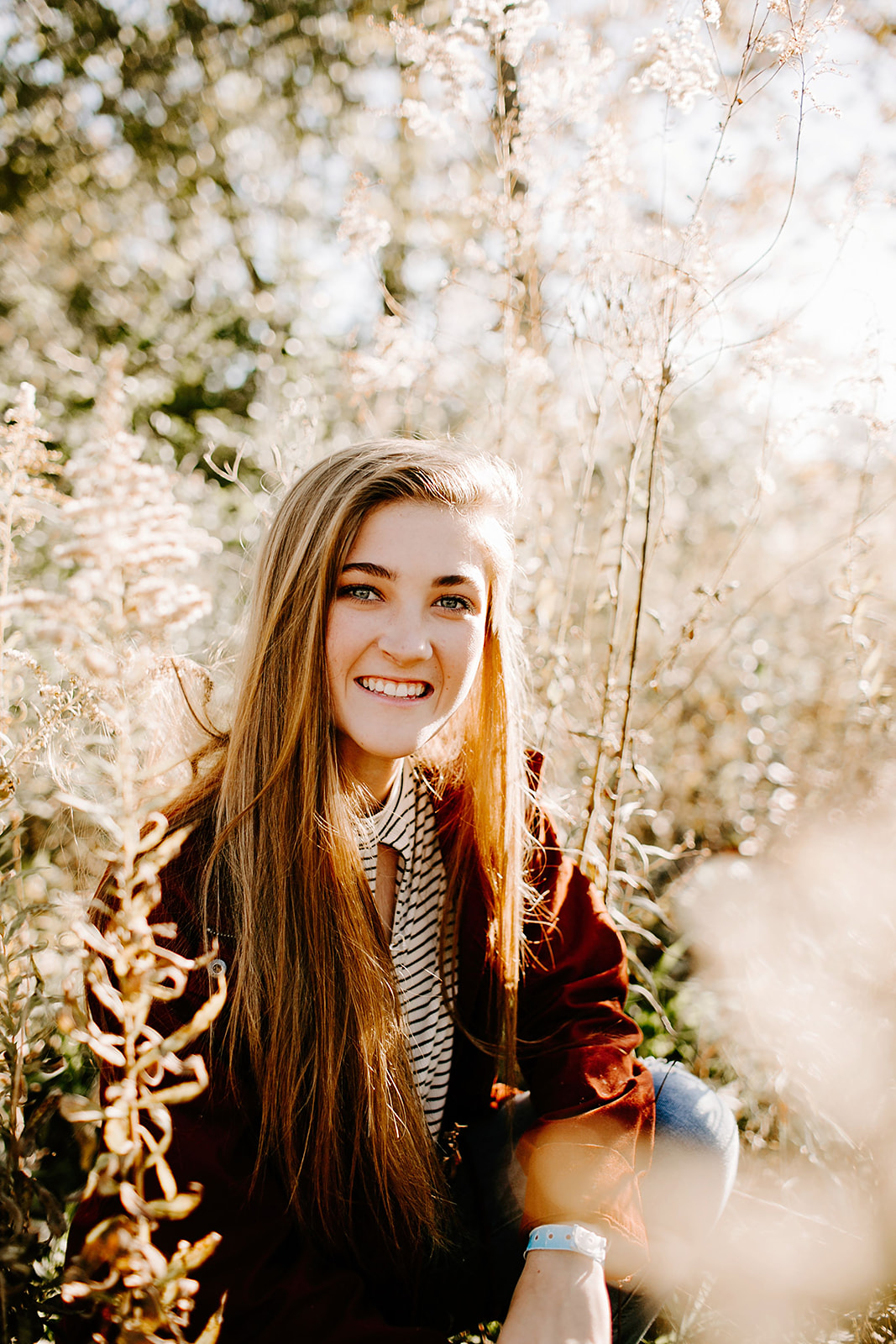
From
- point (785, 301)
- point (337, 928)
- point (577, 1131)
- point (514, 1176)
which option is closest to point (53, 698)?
point (337, 928)

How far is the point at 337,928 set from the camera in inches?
51.6

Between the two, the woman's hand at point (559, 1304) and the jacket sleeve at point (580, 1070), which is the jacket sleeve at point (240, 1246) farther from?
the jacket sleeve at point (580, 1070)

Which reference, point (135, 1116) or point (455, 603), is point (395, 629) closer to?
point (455, 603)

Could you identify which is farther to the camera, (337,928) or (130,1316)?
(337,928)

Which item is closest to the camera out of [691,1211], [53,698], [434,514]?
[53,698]

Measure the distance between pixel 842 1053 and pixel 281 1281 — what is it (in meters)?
1.20

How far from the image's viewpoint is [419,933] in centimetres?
158

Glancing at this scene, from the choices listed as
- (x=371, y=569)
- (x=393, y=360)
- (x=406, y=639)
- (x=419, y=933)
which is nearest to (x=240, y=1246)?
(x=419, y=933)

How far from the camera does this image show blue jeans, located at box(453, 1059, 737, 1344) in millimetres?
1468

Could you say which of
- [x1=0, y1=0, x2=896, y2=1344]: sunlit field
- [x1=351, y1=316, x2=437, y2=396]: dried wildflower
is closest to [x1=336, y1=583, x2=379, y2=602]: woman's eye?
[x1=0, y1=0, x2=896, y2=1344]: sunlit field

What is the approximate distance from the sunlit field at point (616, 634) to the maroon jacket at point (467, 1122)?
0.06 meters

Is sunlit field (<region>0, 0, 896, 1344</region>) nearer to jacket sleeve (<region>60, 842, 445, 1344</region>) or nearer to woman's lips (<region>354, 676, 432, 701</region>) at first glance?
jacket sleeve (<region>60, 842, 445, 1344</region>)

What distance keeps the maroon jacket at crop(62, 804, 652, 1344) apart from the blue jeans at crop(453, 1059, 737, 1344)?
9 cm

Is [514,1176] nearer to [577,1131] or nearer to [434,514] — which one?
[577,1131]
